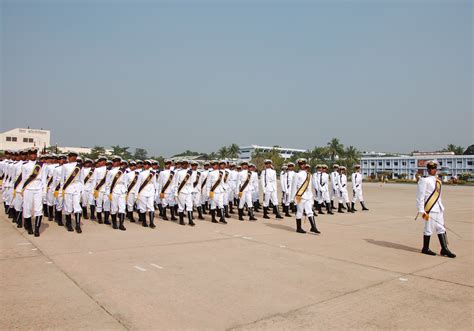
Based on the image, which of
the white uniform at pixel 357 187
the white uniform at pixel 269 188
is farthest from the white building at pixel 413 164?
the white uniform at pixel 269 188

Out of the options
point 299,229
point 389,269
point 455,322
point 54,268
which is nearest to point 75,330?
point 54,268

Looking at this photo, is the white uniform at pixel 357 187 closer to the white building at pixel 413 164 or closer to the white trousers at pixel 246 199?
the white trousers at pixel 246 199

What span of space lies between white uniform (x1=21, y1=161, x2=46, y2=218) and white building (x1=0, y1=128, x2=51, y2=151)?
69991 millimetres

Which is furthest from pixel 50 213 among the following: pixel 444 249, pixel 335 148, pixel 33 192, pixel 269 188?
pixel 335 148

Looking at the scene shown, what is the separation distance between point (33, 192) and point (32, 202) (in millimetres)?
238

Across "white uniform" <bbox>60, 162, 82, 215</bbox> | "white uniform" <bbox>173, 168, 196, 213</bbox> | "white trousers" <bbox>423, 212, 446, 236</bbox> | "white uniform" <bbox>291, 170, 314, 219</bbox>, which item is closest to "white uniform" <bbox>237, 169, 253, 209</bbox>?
"white uniform" <bbox>173, 168, 196, 213</bbox>

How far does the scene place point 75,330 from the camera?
3.60 m

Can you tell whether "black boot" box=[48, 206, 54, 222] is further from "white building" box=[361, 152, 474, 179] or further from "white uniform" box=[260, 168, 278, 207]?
"white building" box=[361, 152, 474, 179]

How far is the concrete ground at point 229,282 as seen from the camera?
3943 millimetres

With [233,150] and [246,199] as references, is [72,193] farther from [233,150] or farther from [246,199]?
[233,150]

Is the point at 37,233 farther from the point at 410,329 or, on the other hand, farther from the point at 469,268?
the point at 469,268

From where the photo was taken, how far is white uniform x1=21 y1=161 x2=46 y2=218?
8.37 m

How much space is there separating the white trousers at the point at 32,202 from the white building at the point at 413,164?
68440 mm

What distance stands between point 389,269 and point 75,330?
480 cm
